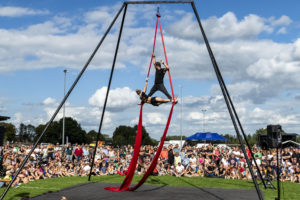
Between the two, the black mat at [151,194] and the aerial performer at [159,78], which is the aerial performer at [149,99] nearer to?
the aerial performer at [159,78]

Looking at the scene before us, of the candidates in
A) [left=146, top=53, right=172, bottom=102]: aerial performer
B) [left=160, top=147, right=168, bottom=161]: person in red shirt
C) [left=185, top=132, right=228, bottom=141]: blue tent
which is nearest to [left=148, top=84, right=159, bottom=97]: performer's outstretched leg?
[left=146, top=53, right=172, bottom=102]: aerial performer

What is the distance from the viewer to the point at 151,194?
8992 millimetres

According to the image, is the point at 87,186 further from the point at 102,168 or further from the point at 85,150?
the point at 85,150

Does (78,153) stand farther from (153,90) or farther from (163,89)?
(163,89)

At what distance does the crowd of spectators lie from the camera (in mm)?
13289

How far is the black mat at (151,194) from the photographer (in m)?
8.34

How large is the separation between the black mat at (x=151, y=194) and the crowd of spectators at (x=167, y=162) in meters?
3.76

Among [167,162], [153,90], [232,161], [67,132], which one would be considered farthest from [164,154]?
[67,132]

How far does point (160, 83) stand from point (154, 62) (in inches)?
22.1

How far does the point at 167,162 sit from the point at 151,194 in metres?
6.34

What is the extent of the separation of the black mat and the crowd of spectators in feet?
12.3

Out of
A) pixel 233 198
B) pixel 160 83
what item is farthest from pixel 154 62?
pixel 233 198

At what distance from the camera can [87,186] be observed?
10.3 metres

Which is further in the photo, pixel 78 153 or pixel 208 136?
pixel 208 136
